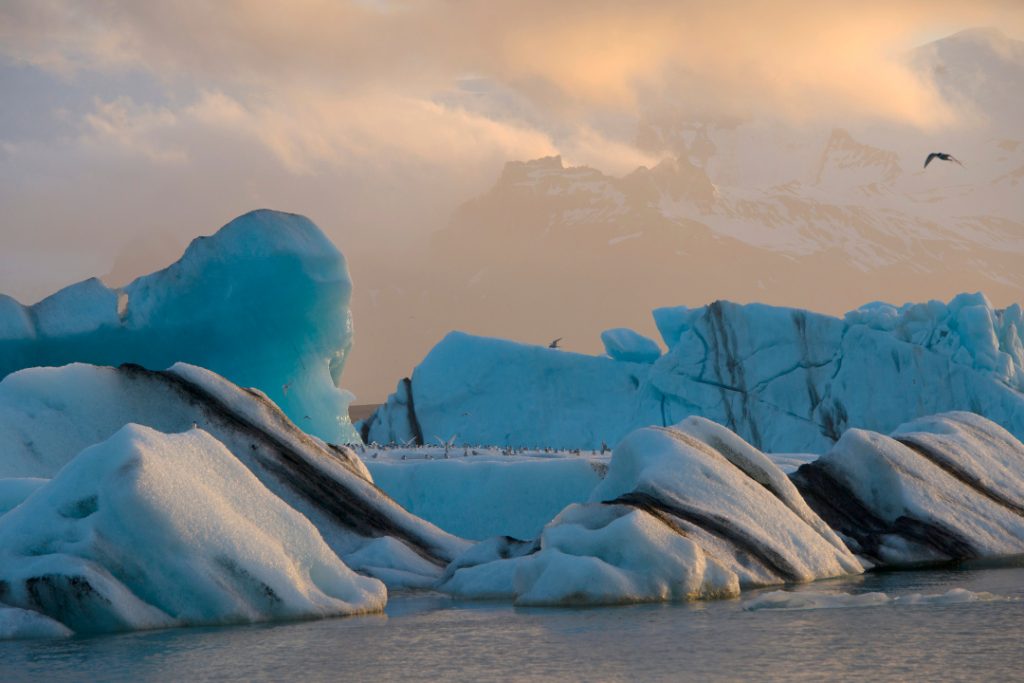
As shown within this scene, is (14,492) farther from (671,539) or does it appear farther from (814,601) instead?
(814,601)

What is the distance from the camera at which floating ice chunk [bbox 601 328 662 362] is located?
39250 mm

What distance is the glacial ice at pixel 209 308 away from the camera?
24.0m

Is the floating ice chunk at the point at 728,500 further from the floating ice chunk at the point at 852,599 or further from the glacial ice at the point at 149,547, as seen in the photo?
the glacial ice at the point at 149,547

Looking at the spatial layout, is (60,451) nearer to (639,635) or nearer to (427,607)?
(427,607)

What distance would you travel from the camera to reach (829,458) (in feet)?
55.0

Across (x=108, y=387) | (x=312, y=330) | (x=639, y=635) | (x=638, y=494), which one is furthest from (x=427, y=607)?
(x=312, y=330)

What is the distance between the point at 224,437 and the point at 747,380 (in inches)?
839

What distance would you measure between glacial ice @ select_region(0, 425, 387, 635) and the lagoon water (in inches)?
11.2

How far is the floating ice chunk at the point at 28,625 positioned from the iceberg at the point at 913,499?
902 centimetres

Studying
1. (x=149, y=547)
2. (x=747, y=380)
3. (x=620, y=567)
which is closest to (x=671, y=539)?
(x=620, y=567)

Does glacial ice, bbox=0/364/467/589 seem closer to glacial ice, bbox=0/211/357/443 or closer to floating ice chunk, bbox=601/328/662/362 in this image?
glacial ice, bbox=0/211/357/443

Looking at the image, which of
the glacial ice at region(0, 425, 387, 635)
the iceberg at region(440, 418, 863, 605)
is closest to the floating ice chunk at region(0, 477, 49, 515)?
the glacial ice at region(0, 425, 387, 635)

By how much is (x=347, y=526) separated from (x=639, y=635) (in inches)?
220

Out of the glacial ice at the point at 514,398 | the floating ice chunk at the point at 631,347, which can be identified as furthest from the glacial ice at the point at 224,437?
the floating ice chunk at the point at 631,347
